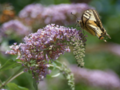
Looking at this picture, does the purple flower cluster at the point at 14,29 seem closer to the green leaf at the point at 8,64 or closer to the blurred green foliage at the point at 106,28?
the blurred green foliage at the point at 106,28

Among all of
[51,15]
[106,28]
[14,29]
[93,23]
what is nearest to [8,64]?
[93,23]

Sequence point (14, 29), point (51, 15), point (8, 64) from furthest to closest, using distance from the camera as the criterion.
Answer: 1. point (51, 15)
2. point (14, 29)
3. point (8, 64)

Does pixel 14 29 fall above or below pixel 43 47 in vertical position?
below

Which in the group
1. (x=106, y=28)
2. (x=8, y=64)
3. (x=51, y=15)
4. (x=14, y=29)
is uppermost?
(x=8, y=64)

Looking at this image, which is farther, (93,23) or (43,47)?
(93,23)

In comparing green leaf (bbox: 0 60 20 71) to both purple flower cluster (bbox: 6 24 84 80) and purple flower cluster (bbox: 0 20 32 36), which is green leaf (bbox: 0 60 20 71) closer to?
purple flower cluster (bbox: 6 24 84 80)

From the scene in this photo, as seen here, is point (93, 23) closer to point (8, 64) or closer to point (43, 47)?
point (43, 47)

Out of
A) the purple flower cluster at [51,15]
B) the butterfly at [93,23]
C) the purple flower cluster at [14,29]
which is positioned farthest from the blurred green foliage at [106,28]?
the butterfly at [93,23]
